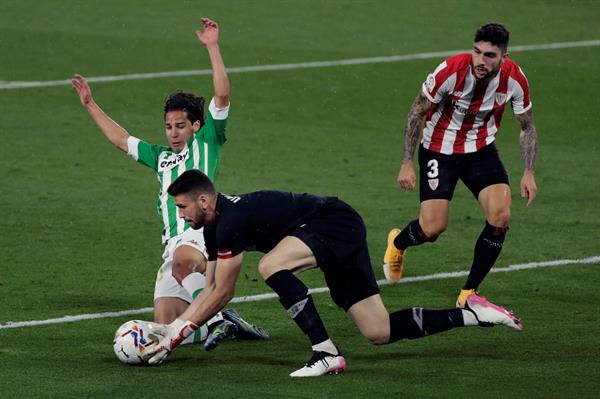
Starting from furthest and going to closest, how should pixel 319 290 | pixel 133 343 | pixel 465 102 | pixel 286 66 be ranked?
pixel 286 66
pixel 319 290
pixel 465 102
pixel 133 343

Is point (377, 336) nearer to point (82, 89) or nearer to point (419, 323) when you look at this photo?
point (419, 323)

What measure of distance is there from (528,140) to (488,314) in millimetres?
2070

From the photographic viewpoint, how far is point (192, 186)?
8.79 m

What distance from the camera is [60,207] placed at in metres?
14.5

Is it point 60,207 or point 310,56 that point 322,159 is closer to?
point 60,207

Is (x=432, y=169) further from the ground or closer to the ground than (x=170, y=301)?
further from the ground

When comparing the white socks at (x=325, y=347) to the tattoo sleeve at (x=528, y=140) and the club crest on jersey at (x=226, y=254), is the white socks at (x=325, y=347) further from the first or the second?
the tattoo sleeve at (x=528, y=140)

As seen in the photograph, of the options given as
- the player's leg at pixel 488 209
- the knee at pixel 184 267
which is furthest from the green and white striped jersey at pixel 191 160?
the player's leg at pixel 488 209

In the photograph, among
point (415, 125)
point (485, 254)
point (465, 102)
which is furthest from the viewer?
point (465, 102)

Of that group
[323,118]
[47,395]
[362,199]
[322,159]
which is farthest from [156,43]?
[47,395]

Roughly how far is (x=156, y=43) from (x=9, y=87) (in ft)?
11.9

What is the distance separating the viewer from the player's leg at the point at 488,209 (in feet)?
35.4

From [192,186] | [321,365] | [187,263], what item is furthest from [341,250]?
[187,263]

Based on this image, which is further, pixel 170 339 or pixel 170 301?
pixel 170 301
